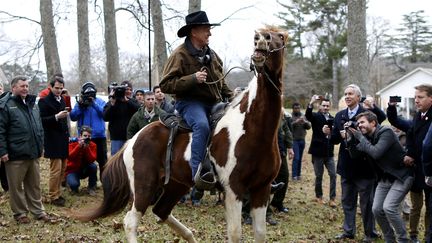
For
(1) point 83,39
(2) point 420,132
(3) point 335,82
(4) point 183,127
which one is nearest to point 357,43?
(2) point 420,132

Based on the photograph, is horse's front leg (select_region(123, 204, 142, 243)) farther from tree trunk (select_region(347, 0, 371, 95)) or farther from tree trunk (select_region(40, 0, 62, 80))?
tree trunk (select_region(40, 0, 62, 80))

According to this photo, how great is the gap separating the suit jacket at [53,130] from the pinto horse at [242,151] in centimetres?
395

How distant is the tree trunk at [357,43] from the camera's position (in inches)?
412

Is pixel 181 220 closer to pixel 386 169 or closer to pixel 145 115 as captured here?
pixel 145 115

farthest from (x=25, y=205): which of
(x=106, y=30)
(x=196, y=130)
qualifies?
(x=106, y=30)

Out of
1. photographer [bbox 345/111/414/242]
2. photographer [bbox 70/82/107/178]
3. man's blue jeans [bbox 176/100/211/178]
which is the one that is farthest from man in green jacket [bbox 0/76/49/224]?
photographer [bbox 345/111/414/242]

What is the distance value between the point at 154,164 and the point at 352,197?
11.5 feet

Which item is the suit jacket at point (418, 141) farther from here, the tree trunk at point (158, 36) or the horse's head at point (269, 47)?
the tree trunk at point (158, 36)

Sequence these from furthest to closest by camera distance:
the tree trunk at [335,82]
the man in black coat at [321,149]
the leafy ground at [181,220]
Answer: the tree trunk at [335,82]
the man in black coat at [321,149]
the leafy ground at [181,220]

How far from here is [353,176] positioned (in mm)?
7305

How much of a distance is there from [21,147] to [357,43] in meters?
7.29

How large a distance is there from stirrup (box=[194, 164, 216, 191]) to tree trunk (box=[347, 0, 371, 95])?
262 inches

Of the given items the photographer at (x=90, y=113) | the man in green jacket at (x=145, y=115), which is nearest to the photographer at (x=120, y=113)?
the photographer at (x=90, y=113)

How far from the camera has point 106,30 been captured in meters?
16.4
